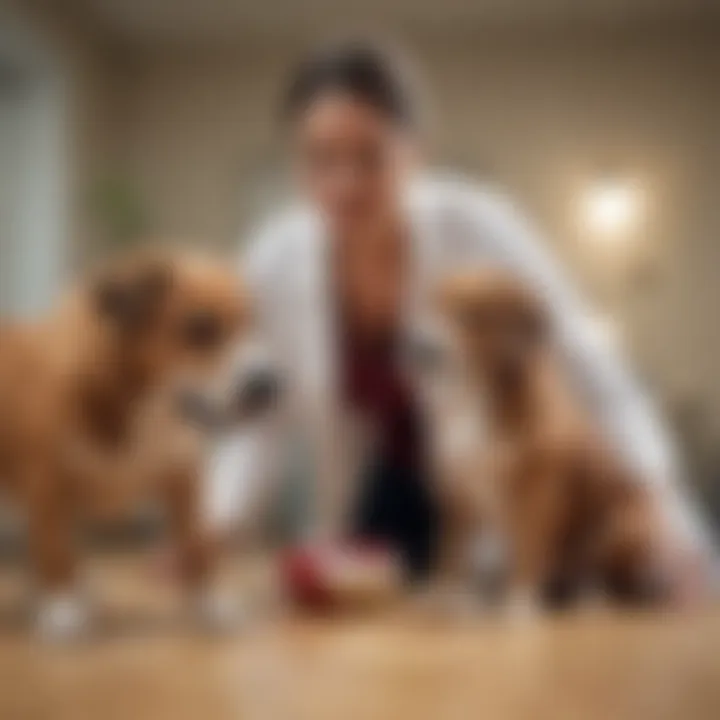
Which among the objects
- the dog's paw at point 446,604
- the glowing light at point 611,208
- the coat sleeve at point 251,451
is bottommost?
the dog's paw at point 446,604

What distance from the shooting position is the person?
953 millimetres

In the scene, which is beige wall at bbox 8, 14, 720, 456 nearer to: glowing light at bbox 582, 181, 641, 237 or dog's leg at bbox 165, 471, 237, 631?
glowing light at bbox 582, 181, 641, 237

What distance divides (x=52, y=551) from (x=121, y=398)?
128 mm

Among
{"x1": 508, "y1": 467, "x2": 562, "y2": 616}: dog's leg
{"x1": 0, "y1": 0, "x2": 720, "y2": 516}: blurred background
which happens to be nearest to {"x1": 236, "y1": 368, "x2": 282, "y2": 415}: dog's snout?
{"x1": 0, "y1": 0, "x2": 720, "y2": 516}: blurred background

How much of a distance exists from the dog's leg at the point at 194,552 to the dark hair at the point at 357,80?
0.30m

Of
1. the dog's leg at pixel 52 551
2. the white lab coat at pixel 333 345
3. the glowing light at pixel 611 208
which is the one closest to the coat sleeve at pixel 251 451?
the white lab coat at pixel 333 345

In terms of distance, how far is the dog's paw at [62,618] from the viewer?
0.91 meters

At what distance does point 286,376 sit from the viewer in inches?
38.0

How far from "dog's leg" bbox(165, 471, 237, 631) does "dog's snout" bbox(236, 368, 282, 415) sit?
7 cm

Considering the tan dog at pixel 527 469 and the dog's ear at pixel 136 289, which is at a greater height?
the dog's ear at pixel 136 289

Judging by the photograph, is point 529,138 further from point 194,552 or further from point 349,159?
point 194,552

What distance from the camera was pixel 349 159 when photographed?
970 mm

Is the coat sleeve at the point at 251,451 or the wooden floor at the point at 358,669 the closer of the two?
the wooden floor at the point at 358,669

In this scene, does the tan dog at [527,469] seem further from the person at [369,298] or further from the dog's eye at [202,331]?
the dog's eye at [202,331]
